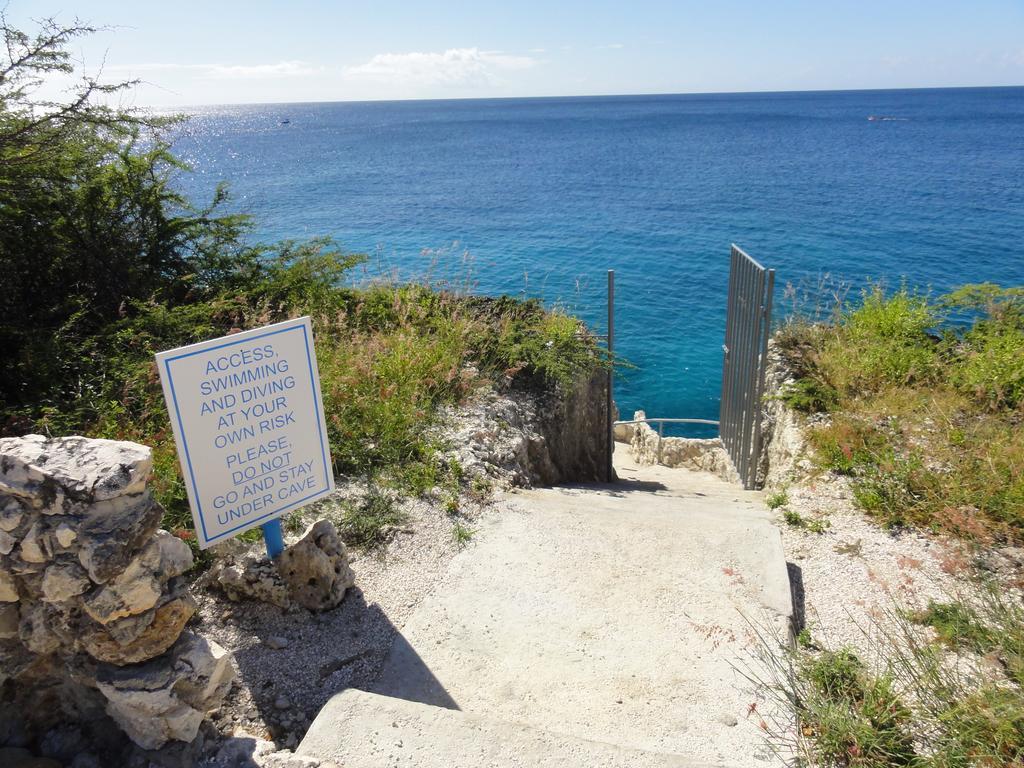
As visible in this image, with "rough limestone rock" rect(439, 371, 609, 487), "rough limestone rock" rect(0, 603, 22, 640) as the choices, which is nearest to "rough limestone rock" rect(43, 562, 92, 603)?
"rough limestone rock" rect(0, 603, 22, 640)

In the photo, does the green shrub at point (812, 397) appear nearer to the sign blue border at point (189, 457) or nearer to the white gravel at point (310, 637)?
the white gravel at point (310, 637)

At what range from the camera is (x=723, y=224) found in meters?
31.1

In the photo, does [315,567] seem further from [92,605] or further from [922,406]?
[922,406]

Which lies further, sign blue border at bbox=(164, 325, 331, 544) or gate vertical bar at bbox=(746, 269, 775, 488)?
gate vertical bar at bbox=(746, 269, 775, 488)

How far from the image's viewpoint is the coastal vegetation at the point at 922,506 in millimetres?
2996

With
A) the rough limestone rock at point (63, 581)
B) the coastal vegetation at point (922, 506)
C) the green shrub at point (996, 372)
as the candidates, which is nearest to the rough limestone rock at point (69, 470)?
the rough limestone rock at point (63, 581)

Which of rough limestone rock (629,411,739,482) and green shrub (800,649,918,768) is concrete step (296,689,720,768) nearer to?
green shrub (800,649,918,768)

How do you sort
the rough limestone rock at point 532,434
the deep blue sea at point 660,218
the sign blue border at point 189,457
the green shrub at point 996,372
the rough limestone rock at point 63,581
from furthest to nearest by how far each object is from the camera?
1. the deep blue sea at point 660,218
2. the green shrub at point 996,372
3. the rough limestone rock at point 532,434
4. the sign blue border at point 189,457
5. the rough limestone rock at point 63,581

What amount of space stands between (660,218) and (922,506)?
28956mm

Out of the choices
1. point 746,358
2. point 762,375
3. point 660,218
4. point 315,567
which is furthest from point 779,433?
point 660,218

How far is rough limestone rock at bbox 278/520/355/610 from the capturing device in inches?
159

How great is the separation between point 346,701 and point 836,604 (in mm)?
3134

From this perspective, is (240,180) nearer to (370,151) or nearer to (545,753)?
(370,151)

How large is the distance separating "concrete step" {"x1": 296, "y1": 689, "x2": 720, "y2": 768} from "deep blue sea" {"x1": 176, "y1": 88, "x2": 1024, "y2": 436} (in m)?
6.45
